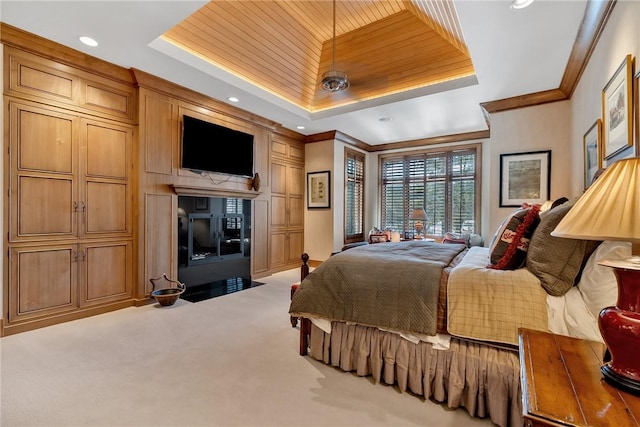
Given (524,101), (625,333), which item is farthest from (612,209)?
(524,101)

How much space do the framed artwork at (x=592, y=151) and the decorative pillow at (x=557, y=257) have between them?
1.22 metres

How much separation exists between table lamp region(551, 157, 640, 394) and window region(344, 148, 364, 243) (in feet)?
17.0

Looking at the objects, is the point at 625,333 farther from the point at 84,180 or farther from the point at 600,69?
the point at 84,180

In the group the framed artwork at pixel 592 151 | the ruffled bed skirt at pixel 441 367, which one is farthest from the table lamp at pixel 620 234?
the framed artwork at pixel 592 151

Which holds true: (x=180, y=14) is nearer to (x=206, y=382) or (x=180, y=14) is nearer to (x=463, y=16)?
(x=463, y=16)

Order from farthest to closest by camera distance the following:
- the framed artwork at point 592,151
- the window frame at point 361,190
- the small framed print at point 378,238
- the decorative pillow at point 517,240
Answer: the window frame at point 361,190, the small framed print at point 378,238, the framed artwork at point 592,151, the decorative pillow at point 517,240

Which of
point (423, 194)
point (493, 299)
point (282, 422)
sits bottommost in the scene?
point (282, 422)

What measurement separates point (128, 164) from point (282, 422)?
3.20m

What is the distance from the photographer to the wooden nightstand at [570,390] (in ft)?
2.46

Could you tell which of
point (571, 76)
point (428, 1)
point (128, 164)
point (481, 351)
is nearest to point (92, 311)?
point (128, 164)

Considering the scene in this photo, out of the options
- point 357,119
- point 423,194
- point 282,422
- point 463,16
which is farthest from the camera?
point 423,194

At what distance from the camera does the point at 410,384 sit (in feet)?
6.09

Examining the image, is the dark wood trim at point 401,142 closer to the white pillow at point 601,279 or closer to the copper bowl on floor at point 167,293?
the copper bowl on floor at point 167,293

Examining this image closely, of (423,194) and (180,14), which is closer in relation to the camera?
(180,14)
